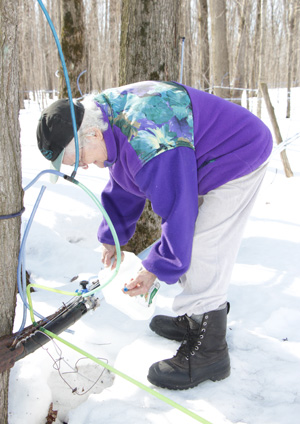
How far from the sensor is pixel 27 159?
6172mm

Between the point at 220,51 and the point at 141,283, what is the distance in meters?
6.03

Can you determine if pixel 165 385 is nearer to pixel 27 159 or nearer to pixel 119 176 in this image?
pixel 119 176

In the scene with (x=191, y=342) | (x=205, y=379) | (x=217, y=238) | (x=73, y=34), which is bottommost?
(x=205, y=379)

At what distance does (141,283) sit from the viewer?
54.7 inches

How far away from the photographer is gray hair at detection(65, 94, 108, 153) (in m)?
1.23

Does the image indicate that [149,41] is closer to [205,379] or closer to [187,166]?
[187,166]

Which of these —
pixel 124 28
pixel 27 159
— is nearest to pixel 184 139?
pixel 124 28

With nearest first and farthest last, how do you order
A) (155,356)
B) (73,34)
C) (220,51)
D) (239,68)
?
(155,356), (73,34), (220,51), (239,68)

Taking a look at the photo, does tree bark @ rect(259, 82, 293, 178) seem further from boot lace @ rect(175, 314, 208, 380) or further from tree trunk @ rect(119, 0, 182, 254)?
boot lace @ rect(175, 314, 208, 380)

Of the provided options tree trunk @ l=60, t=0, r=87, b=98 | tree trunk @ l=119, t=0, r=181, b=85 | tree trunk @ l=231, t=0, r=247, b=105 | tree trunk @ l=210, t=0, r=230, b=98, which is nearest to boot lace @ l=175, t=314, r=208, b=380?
tree trunk @ l=119, t=0, r=181, b=85

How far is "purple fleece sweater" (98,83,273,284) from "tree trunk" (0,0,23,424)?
289 mm

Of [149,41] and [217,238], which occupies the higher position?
[149,41]

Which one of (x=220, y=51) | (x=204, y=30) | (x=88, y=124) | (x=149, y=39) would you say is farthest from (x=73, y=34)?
(x=88, y=124)

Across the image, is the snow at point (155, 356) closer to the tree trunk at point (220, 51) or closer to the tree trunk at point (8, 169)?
the tree trunk at point (8, 169)
